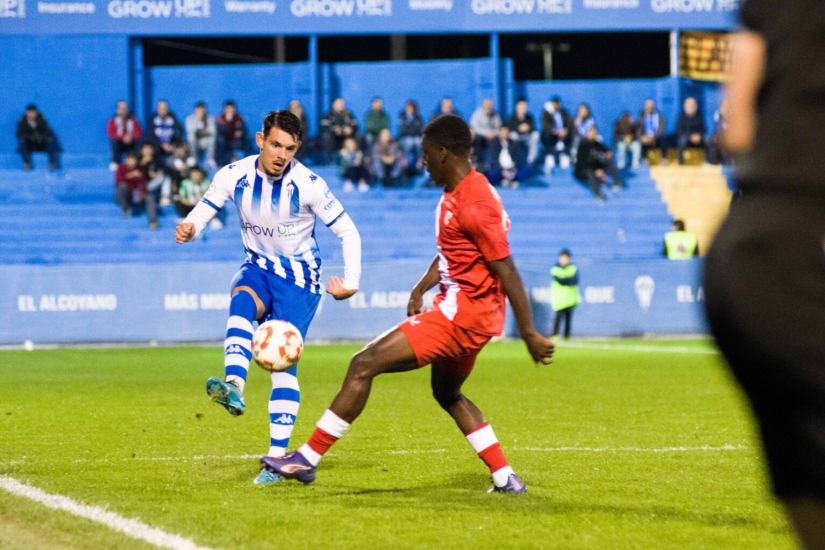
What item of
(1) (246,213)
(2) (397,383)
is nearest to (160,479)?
(1) (246,213)

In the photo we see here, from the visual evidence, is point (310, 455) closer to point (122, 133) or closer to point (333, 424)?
point (333, 424)

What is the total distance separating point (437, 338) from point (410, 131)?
814 inches

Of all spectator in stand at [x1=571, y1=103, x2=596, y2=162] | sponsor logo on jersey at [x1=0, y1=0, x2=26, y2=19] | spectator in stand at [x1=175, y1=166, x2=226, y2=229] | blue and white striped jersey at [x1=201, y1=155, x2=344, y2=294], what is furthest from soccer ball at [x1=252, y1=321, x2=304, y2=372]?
sponsor logo on jersey at [x1=0, y1=0, x2=26, y2=19]

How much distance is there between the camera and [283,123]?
7.15 m

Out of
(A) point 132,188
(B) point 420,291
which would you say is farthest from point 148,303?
(B) point 420,291

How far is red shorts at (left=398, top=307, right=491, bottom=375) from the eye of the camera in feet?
19.7

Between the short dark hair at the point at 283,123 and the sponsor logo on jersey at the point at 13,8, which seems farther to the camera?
the sponsor logo on jersey at the point at 13,8

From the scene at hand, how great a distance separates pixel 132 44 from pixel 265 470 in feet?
79.3

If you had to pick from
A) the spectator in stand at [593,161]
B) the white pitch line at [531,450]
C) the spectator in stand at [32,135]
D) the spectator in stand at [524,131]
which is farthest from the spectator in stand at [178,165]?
the white pitch line at [531,450]

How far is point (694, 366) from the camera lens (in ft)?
50.7

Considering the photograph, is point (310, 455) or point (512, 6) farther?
point (512, 6)

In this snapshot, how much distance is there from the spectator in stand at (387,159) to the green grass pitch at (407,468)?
13.0 meters

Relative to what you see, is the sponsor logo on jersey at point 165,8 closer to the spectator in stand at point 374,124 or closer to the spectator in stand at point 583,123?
the spectator in stand at point 374,124

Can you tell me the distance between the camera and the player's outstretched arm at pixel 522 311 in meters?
5.68
